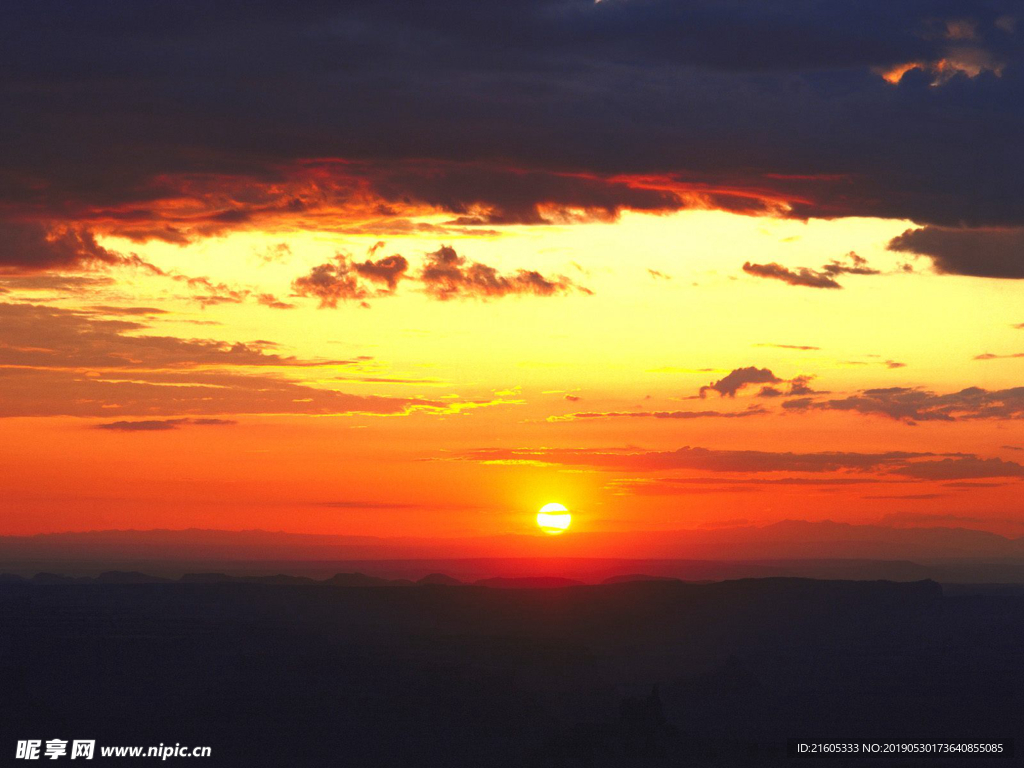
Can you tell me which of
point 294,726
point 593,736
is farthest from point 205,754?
point 593,736

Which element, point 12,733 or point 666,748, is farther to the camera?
point 666,748

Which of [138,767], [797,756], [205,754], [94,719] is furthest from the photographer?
[797,756]

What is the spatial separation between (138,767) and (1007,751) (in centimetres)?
12326

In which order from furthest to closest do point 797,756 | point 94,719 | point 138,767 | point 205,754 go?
point 797,756, point 94,719, point 205,754, point 138,767

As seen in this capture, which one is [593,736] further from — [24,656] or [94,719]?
[24,656]

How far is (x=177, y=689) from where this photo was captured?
7825 inches

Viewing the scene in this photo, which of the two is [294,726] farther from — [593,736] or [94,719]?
[593,736]

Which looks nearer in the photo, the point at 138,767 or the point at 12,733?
the point at 138,767

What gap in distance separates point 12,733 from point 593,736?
3075 inches

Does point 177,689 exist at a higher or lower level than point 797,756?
higher

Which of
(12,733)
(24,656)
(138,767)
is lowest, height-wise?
(138,767)

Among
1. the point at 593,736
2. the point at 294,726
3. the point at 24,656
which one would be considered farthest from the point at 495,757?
the point at 24,656

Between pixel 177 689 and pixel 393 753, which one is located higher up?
pixel 177 689

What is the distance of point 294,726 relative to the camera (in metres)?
191
